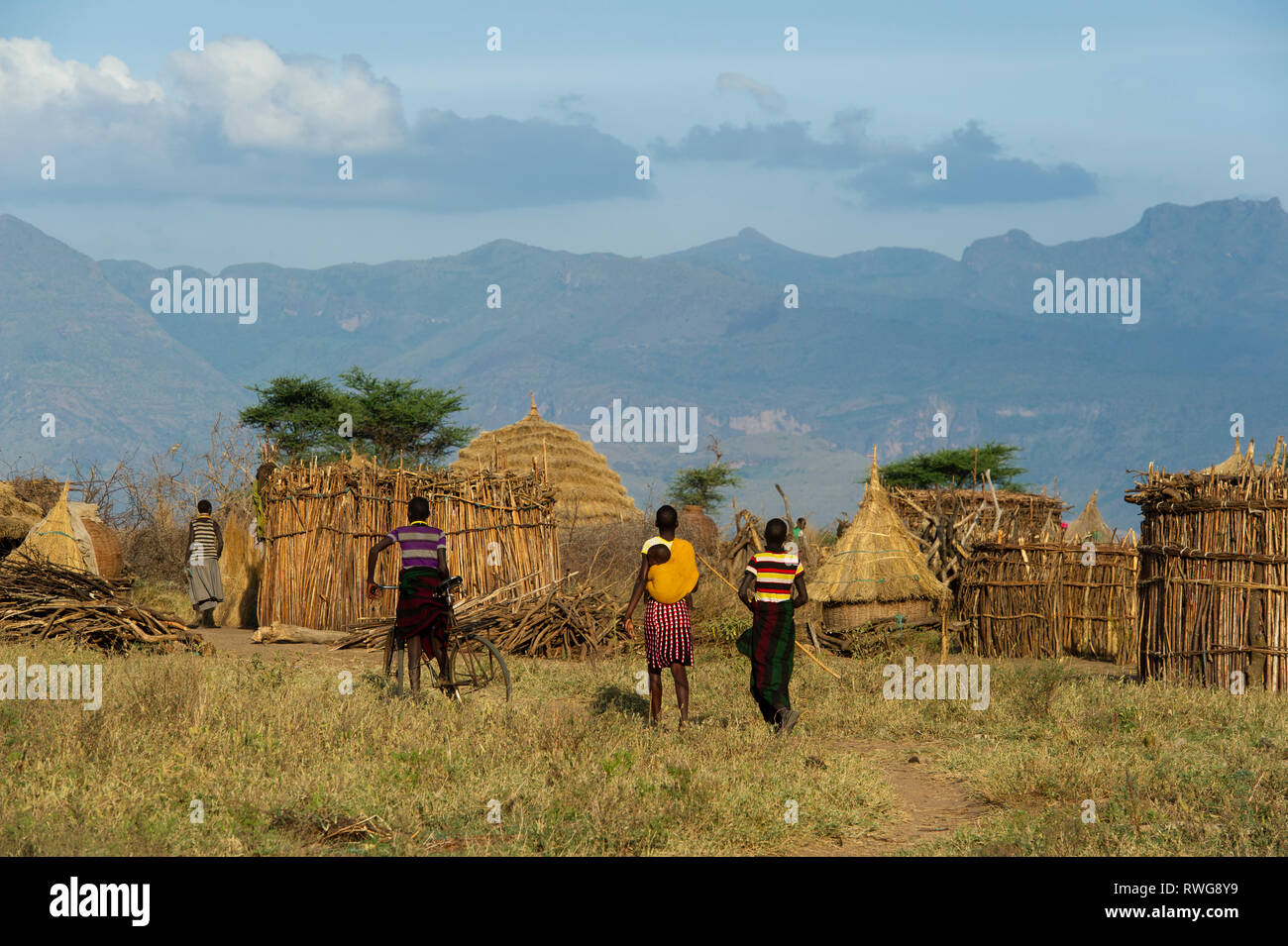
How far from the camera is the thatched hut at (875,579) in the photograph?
50.2 ft

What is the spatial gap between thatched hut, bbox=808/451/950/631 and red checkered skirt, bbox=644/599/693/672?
6.25 m

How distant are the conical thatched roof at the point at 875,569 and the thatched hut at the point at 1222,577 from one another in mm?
3932

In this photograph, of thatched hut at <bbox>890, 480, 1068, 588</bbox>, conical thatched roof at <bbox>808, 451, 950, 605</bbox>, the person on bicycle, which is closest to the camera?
the person on bicycle

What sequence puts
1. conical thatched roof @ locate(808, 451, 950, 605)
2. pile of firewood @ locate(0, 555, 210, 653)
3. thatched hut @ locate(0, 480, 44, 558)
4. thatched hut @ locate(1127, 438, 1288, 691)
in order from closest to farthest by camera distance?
thatched hut @ locate(1127, 438, 1288, 691), pile of firewood @ locate(0, 555, 210, 653), conical thatched roof @ locate(808, 451, 950, 605), thatched hut @ locate(0, 480, 44, 558)

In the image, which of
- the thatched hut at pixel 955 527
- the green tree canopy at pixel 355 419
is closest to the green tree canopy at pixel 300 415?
the green tree canopy at pixel 355 419

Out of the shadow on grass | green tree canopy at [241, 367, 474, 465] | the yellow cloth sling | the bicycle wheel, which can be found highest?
green tree canopy at [241, 367, 474, 465]

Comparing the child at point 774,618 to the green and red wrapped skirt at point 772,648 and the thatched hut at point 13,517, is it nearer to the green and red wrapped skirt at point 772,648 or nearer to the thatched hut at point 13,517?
the green and red wrapped skirt at point 772,648

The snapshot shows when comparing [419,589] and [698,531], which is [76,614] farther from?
[698,531]

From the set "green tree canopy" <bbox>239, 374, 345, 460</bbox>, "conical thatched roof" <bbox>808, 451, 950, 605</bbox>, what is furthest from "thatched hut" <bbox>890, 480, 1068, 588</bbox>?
"green tree canopy" <bbox>239, 374, 345, 460</bbox>

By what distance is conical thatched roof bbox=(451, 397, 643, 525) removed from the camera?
30141 millimetres

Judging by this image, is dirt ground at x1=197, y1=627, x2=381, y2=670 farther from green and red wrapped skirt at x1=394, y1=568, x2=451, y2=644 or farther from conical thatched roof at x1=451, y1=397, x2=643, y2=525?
conical thatched roof at x1=451, y1=397, x2=643, y2=525

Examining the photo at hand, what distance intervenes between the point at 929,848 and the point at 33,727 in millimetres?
5234
